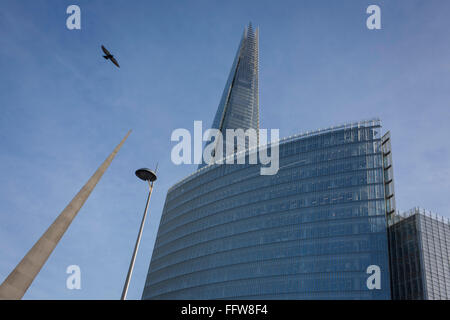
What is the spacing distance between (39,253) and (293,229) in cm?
8672

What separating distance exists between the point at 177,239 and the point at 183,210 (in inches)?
398

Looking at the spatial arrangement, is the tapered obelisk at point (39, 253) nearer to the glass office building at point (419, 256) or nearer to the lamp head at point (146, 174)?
the lamp head at point (146, 174)

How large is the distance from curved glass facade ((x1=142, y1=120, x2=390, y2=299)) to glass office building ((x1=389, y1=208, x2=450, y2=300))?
6.11m

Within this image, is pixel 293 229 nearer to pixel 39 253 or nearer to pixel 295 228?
pixel 295 228

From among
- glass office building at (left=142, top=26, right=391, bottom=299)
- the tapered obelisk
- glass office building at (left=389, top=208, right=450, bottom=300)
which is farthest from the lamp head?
glass office building at (left=389, top=208, right=450, bottom=300)

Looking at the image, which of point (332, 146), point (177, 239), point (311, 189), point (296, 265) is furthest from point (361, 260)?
point (177, 239)

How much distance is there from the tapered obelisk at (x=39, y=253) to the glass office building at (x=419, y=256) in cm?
8193

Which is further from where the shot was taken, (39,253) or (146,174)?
(146,174)

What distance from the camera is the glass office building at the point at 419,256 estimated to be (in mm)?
83875

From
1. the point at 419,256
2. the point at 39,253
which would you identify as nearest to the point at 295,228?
the point at 419,256

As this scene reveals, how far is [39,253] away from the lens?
17.8 meters

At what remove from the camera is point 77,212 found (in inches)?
800

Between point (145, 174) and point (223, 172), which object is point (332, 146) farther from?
point (145, 174)

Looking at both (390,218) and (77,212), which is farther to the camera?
(390,218)
